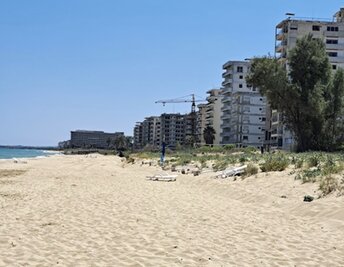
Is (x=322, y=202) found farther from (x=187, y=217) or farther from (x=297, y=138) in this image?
(x=297, y=138)

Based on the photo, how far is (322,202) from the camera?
1323cm

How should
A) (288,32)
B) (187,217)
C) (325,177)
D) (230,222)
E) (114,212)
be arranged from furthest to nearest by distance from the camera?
(288,32)
(325,177)
(114,212)
(187,217)
(230,222)

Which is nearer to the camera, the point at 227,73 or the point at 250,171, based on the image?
the point at 250,171

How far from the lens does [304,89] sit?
168 feet

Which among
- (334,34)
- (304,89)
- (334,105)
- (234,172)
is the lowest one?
(234,172)

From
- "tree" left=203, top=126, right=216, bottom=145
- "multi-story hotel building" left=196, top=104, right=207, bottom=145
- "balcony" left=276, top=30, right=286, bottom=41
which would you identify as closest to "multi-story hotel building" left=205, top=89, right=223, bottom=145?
"tree" left=203, top=126, right=216, bottom=145

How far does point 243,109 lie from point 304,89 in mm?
72743

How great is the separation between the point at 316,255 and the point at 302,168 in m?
12.8

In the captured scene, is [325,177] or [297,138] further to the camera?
[297,138]

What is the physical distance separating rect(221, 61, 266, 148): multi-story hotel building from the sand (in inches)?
4142

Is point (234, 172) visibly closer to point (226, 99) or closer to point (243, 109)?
point (243, 109)

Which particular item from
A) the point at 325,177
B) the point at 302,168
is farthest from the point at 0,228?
the point at 302,168

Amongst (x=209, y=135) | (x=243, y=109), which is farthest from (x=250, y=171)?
(x=209, y=135)

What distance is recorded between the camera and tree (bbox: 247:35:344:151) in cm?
5078
